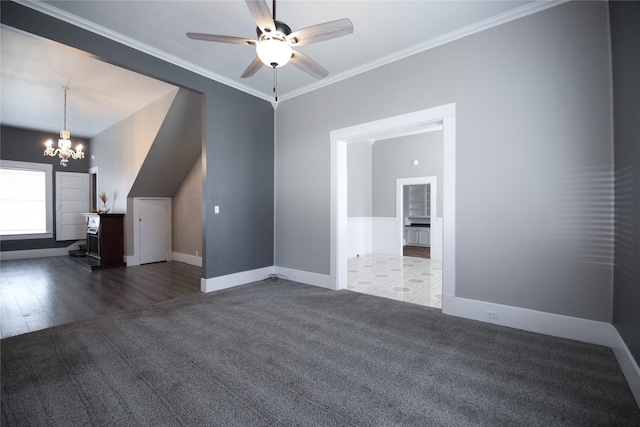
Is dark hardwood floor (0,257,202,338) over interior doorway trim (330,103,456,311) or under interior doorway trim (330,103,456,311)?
under

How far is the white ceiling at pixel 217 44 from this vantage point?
265 centimetres

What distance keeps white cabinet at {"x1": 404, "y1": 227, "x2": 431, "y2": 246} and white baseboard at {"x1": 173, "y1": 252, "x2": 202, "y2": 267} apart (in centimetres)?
666

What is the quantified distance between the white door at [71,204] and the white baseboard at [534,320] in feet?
30.5

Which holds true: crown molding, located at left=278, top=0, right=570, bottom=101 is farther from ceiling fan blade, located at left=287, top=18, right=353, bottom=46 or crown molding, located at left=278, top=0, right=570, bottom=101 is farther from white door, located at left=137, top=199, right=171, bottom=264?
white door, located at left=137, top=199, right=171, bottom=264

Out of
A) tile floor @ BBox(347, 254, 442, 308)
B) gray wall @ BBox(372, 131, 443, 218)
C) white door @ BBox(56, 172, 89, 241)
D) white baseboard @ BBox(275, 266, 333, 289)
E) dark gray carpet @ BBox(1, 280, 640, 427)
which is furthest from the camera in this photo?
white door @ BBox(56, 172, 89, 241)

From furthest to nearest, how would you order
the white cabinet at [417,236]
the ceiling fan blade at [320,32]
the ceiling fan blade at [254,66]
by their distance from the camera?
the white cabinet at [417,236]
the ceiling fan blade at [254,66]
the ceiling fan blade at [320,32]

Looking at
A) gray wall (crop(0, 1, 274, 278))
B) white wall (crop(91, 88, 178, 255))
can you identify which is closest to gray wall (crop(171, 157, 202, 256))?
white wall (crop(91, 88, 178, 255))

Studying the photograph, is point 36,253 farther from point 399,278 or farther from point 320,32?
point 320,32

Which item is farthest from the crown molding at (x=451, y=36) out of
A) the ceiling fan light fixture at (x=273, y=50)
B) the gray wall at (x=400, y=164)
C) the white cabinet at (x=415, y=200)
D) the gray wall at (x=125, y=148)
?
the white cabinet at (x=415, y=200)

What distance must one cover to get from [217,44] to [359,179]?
493 cm

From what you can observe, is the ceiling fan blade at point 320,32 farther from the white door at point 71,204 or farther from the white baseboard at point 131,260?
the white door at point 71,204

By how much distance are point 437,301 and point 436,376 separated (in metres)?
1.82

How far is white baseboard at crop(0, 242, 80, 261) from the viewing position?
659 cm

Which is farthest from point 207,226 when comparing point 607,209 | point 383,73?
point 607,209
